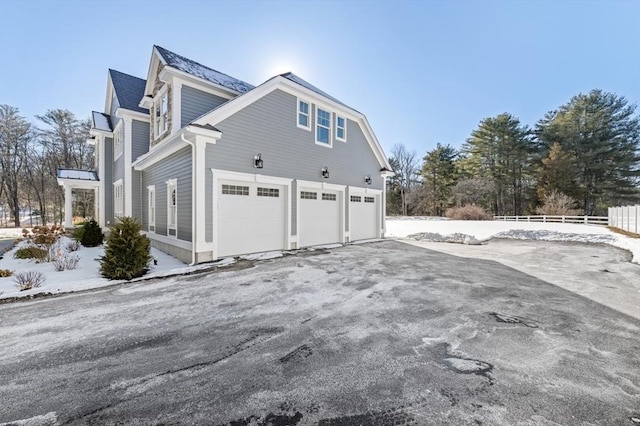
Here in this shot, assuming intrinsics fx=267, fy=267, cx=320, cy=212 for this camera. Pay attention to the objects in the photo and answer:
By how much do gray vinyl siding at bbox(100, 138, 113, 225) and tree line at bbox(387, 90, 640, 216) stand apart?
116 feet

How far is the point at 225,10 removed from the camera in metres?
9.49

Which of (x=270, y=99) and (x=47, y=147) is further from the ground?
(x=47, y=147)

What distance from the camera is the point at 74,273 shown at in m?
6.39

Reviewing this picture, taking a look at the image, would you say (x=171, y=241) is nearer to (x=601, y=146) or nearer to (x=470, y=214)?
(x=470, y=214)

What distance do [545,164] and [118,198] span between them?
39.3m

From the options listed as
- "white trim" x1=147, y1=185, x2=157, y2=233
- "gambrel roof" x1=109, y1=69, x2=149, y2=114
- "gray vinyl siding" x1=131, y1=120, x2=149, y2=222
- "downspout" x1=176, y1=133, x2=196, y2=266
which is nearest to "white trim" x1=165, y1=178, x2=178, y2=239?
"downspout" x1=176, y1=133, x2=196, y2=266

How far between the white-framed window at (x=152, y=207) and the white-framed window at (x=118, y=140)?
3.53 metres

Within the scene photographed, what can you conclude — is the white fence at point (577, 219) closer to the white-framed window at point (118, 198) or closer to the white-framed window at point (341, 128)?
the white-framed window at point (341, 128)

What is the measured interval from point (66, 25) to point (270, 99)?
7666mm

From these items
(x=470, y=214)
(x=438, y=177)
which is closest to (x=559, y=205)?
(x=470, y=214)

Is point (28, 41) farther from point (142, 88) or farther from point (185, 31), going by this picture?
point (185, 31)

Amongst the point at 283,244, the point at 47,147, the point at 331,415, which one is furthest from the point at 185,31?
the point at 47,147

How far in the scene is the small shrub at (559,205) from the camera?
84.1 ft

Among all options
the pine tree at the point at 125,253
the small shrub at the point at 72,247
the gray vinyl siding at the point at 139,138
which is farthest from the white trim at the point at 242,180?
the gray vinyl siding at the point at 139,138
